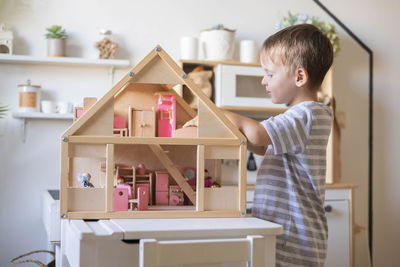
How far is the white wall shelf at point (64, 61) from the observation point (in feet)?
7.79

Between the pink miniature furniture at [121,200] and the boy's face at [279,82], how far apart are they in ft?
1.29

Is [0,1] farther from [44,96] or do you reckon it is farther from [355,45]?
[355,45]

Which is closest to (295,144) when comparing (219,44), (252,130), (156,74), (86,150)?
(252,130)

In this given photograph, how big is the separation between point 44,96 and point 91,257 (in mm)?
1913

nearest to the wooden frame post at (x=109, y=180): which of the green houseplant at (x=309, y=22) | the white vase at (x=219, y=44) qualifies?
the white vase at (x=219, y=44)

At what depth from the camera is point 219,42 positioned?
8.39ft

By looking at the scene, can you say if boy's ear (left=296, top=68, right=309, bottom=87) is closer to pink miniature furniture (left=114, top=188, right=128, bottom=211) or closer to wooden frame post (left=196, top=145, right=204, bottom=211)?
wooden frame post (left=196, top=145, right=204, bottom=211)

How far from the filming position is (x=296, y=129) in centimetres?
98

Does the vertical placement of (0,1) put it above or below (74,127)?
above

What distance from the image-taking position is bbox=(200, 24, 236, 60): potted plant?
Answer: 2557mm

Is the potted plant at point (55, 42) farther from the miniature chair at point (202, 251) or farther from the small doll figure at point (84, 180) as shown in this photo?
the miniature chair at point (202, 251)

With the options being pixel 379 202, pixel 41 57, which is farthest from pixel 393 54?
pixel 41 57

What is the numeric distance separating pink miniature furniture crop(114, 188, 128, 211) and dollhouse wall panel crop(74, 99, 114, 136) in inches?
4.9

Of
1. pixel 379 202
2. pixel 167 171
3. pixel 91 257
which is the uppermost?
pixel 167 171
